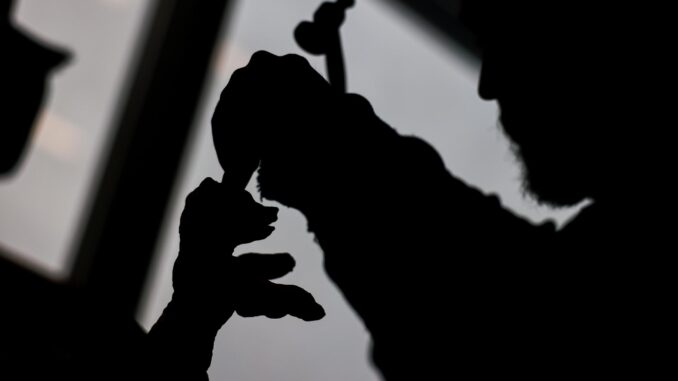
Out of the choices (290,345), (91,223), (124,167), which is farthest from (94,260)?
(290,345)

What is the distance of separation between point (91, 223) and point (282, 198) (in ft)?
4.55

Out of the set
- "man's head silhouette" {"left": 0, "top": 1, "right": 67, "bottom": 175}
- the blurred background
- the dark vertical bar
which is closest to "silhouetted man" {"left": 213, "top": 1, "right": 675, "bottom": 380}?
"man's head silhouette" {"left": 0, "top": 1, "right": 67, "bottom": 175}

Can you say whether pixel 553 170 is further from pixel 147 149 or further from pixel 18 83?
pixel 147 149

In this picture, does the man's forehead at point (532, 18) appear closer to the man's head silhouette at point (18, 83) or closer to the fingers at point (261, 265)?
the fingers at point (261, 265)

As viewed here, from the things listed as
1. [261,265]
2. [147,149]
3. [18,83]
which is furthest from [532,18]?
[147,149]

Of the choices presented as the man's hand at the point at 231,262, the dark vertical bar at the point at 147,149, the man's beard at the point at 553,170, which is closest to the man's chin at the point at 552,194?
the man's beard at the point at 553,170

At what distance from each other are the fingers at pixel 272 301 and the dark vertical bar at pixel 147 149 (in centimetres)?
135

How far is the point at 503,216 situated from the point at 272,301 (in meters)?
0.14

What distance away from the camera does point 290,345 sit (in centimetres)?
49

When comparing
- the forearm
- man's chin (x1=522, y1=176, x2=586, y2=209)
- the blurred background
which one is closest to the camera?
the forearm

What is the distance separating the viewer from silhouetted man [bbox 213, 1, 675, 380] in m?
0.31

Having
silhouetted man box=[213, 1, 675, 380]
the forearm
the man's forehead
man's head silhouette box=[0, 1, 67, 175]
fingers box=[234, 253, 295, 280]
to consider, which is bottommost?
the forearm

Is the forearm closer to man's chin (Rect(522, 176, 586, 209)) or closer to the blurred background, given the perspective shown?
man's chin (Rect(522, 176, 586, 209))

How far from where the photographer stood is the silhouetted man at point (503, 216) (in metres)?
0.31
